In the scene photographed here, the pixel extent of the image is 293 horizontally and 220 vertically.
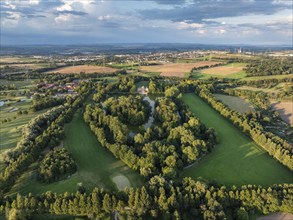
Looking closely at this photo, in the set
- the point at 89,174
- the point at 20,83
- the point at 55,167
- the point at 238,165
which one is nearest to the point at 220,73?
the point at 20,83

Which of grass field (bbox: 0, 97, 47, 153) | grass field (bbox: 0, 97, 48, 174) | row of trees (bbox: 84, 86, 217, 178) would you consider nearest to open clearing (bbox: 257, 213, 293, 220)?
row of trees (bbox: 84, 86, 217, 178)

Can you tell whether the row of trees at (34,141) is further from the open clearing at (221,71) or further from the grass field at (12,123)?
the open clearing at (221,71)

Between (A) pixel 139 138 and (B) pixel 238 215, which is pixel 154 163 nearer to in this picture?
(A) pixel 139 138

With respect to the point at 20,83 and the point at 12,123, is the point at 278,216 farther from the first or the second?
the point at 20,83

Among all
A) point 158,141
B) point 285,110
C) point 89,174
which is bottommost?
point 89,174

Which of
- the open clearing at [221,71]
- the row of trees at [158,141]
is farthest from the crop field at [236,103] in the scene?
the open clearing at [221,71]
